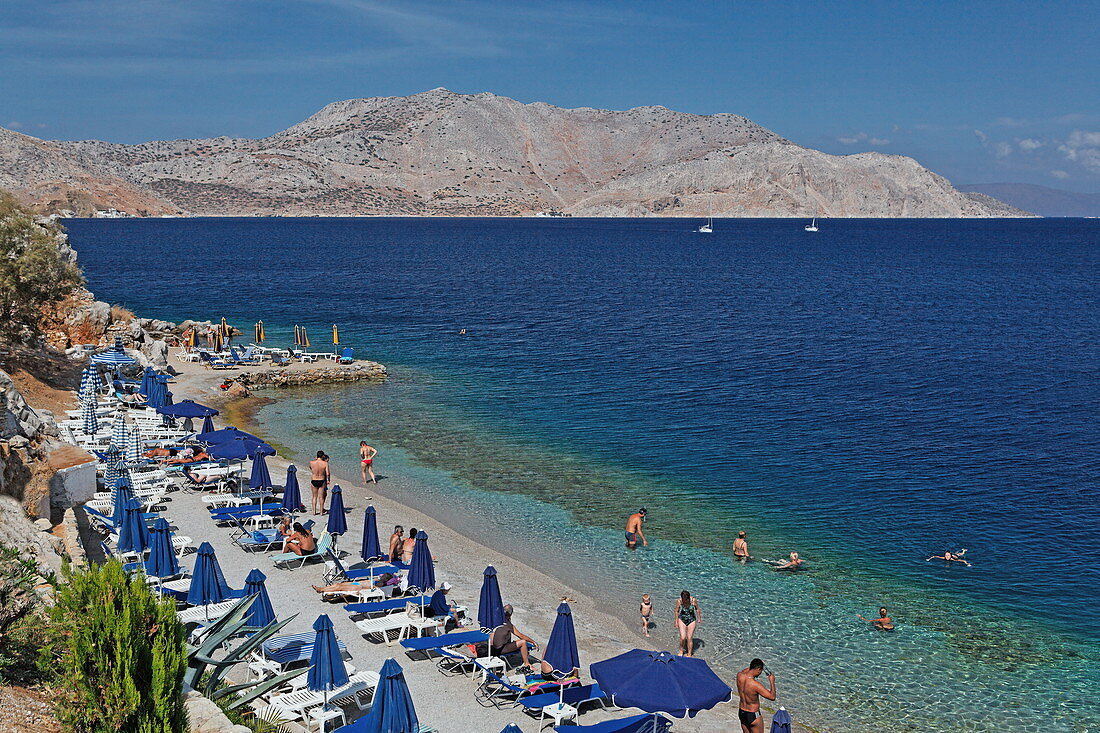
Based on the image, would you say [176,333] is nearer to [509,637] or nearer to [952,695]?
[509,637]

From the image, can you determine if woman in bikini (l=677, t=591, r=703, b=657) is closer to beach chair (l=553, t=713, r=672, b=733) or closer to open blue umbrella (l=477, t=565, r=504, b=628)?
open blue umbrella (l=477, t=565, r=504, b=628)

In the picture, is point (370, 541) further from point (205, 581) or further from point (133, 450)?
point (133, 450)

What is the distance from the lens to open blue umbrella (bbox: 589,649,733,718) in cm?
1112

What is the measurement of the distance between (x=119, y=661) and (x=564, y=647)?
23.2 feet

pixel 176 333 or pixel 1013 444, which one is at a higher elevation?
pixel 176 333

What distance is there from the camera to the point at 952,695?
14.6 metres

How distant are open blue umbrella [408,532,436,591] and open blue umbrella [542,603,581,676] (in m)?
3.48

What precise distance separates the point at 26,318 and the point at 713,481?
77.4ft

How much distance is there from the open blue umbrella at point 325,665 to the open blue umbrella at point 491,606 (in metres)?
2.81

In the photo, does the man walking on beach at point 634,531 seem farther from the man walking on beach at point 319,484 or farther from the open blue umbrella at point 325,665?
the open blue umbrella at point 325,665

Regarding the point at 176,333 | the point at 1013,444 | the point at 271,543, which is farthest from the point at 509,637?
the point at 176,333

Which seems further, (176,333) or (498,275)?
(498,275)

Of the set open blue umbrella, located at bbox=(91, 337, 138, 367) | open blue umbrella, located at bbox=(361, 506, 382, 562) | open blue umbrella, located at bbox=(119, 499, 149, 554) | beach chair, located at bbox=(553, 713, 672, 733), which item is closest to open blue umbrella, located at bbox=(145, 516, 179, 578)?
open blue umbrella, located at bbox=(119, 499, 149, 554)

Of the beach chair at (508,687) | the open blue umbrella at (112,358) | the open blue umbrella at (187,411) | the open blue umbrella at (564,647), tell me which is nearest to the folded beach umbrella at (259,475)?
the open blue umbrella at (187,411)
